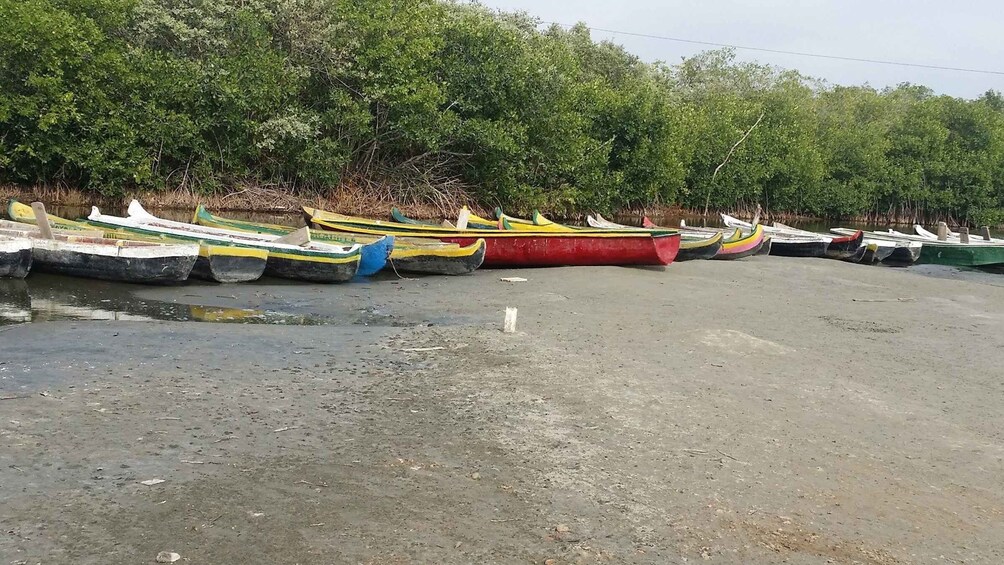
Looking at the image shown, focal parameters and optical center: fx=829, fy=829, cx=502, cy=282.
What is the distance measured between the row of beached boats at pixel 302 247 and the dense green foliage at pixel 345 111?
7611mm

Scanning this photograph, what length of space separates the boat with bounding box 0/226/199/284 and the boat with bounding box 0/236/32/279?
0.84ft

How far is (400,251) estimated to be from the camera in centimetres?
1412

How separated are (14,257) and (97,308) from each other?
2021 millimetres

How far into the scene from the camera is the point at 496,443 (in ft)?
17.9

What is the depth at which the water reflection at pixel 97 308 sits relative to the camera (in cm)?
940

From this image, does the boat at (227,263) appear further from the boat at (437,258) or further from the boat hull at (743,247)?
the boat hull at (743,247)

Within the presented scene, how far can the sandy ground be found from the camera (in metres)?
4.11

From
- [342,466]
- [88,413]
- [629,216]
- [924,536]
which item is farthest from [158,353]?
[629,216]

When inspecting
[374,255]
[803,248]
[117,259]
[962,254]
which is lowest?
[117,259]

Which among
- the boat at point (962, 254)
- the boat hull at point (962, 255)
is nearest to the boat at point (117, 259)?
the boat at point (962, 254)

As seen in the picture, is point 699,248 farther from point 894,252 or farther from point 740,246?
point 894,252

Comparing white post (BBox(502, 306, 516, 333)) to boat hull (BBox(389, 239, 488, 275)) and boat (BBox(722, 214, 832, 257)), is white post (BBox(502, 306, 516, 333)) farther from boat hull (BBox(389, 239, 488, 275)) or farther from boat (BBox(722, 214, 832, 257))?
boat (BBox(722, 214, 832, 257))

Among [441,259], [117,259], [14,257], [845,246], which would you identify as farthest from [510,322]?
[845,246]

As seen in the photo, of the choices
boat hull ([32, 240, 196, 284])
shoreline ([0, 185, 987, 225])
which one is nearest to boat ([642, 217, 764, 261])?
shoreline ([0, 185, 987, 225])
